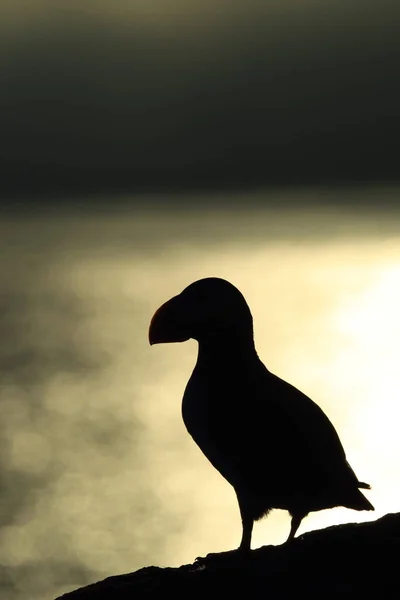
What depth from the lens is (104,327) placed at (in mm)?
176500

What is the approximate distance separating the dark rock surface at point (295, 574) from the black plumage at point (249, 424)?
1.50 ft

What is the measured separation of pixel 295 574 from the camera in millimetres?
9625

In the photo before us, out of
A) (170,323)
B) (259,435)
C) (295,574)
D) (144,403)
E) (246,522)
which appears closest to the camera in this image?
(295,574)

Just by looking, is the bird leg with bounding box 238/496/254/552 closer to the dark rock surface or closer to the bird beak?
the dark rock surface

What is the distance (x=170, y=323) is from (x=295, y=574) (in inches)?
84.6

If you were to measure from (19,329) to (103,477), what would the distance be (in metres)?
58.1

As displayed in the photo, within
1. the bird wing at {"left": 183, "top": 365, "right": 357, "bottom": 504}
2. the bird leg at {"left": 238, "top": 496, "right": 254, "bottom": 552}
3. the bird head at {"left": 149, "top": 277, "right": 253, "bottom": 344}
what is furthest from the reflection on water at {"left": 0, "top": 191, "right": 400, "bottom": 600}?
the bird head at {"left": 149, "top": 277, "right": 253, "bottom": 344}

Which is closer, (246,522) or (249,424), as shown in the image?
(249,424)

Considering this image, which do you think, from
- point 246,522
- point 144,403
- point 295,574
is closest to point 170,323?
point 246,522

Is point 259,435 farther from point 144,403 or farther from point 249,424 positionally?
point 144,403

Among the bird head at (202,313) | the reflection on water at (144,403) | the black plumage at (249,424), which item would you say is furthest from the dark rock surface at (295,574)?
the reflection on water at (144,403)

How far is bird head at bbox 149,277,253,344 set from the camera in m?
10.5

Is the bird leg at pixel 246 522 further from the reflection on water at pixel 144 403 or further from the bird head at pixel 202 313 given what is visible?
the reflection on water at pixel 144 403

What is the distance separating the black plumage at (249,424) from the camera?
420 inches
